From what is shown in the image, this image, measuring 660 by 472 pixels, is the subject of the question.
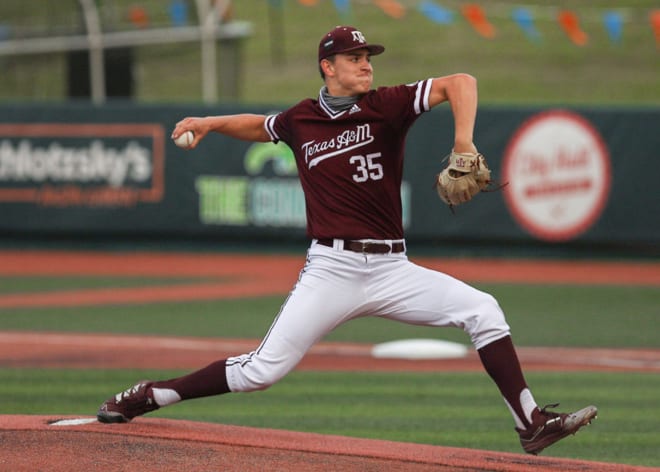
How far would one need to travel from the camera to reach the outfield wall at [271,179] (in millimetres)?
17312

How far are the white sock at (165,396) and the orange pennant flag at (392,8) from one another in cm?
2825

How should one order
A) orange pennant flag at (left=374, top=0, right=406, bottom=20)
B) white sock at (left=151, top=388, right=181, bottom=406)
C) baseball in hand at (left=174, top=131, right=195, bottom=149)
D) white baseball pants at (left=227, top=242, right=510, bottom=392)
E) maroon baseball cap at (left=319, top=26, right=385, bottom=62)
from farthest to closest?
orange pennant flag at (left=374, top=0, right=406, bottom=20)
white sock at (left=151, top=388, right=181, bottom=406)
baseball in hand at (left=174, top=131, right=195, bottom=149)
maroon baseball cap at (left=319, top=26, right=385, bottom=62)
white baseball pants at (left=227, top=242, right=510, bottom=392)

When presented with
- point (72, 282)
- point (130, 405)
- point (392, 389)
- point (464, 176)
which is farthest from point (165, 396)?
point (72, 282)

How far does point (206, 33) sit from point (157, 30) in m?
0.85

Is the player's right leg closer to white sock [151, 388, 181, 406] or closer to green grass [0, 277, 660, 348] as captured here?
white sock [151, 388, 181, 406]

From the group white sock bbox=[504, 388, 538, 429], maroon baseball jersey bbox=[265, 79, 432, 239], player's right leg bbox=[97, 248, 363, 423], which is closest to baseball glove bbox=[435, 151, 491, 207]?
maroon baseball jersey bbox=[265, 79, 432, 239]

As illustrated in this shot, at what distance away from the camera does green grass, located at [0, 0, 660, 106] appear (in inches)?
1240

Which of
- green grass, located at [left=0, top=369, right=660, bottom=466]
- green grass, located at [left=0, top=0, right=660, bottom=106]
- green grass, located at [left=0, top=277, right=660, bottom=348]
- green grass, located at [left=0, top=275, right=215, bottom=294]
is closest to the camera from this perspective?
green grass, located at [left=0, top=369, right=660, bottom=466]

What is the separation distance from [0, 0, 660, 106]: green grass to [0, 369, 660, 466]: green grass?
18.9 metres

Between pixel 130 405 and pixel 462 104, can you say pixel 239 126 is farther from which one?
pixel 130 405

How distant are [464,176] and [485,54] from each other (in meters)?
29.1

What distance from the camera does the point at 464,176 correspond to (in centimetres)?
547

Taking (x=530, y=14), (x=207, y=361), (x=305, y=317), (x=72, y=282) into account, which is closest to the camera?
(x=305, y=317)

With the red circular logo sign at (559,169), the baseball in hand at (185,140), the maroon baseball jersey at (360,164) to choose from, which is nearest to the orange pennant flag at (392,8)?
the red circular logo sign at (559,169)
